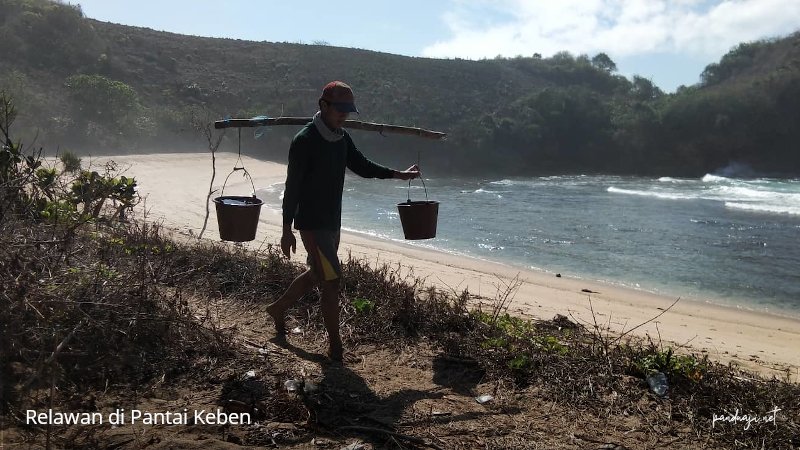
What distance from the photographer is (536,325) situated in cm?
530

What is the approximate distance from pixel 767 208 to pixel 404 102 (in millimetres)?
29636

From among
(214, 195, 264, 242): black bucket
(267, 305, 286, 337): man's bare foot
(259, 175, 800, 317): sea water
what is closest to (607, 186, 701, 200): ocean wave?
(259, 175, 800, 317): sea water

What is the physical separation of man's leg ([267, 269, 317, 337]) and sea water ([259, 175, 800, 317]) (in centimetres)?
798

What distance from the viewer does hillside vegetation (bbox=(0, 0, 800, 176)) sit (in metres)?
32.6

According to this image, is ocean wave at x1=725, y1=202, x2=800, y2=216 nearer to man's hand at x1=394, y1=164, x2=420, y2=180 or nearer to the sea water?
the sea water

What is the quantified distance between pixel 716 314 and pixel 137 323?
8335mm

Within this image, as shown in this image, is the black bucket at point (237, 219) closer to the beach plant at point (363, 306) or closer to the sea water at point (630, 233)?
the beach plant at point (363, 306)

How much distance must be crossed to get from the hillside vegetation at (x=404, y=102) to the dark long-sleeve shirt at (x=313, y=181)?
27.2 m

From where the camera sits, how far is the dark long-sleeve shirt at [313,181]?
3793 millimetres

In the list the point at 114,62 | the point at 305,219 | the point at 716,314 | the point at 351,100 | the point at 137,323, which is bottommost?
the point at 716,314

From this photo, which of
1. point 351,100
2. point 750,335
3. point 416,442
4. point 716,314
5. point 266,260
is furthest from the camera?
point 716,314

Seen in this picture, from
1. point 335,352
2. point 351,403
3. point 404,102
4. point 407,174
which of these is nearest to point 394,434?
point 351,403

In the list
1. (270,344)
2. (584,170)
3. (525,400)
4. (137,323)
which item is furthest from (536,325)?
(584,170)

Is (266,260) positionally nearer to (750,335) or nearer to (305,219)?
(305,219)
